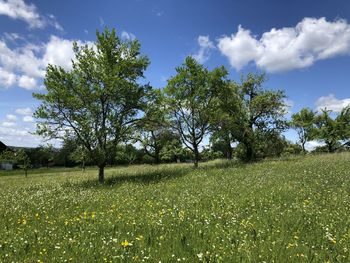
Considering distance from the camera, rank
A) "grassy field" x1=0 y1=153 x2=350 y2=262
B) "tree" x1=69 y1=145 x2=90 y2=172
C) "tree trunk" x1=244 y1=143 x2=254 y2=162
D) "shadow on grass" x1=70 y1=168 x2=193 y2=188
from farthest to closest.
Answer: "tree trunk" x1=244 y1=143 x2=254 y2=162, "tree" x1=69 y1=145 x2=90 y2=172, "shadow on grass" x1=70 y1=168 x2=193 y2=188, "grassy field" x1=0 y1=153 x2=350 y2=262

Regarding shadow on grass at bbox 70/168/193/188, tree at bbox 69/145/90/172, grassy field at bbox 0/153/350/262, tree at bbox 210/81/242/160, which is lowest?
grassy field at bbox 0/153/350/262

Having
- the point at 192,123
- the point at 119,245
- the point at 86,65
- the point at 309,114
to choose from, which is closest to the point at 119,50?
the point at 86,65

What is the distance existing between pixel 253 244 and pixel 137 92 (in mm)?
20187

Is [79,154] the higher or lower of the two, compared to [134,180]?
higher

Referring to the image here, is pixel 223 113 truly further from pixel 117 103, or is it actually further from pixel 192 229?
pixel 192 229

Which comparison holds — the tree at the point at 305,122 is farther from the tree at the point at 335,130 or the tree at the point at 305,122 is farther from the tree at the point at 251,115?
the tree at the point at 251,115

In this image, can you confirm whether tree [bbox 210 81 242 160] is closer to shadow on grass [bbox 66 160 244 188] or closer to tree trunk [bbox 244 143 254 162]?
tree trunk [bbox 244 143 254 162]

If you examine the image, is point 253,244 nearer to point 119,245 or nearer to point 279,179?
point 119,245

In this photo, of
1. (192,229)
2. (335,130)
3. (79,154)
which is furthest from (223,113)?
(335,130)

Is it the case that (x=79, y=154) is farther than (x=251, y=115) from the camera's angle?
No

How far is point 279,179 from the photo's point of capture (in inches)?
701

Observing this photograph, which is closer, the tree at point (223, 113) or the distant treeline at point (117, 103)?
the distant treeline at point (117, 103)

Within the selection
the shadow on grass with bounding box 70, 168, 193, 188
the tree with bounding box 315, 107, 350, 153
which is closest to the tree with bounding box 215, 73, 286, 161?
the shadow on grass with bounding box 70, 168, 193, 188

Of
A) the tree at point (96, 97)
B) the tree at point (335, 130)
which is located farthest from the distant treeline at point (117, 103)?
the tree at point (335, 130)
